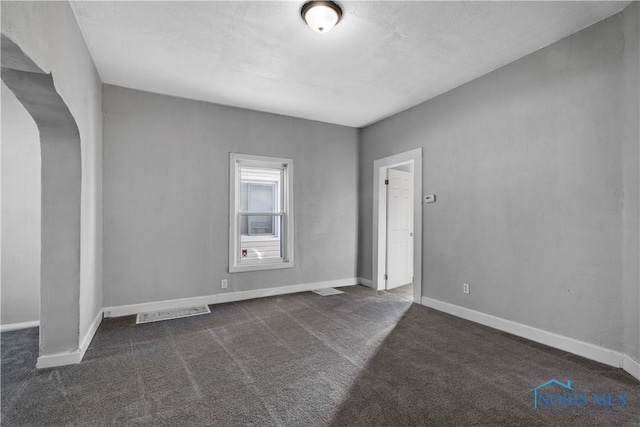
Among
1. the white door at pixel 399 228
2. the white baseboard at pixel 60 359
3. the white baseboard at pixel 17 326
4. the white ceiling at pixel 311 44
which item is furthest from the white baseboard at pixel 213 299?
the white ceiling at pixel 311 44

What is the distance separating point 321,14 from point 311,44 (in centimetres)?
55

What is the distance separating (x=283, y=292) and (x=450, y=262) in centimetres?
243

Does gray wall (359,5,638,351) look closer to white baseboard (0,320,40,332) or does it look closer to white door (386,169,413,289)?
white door (386,169,413,289)

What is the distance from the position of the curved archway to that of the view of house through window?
7.78 feet

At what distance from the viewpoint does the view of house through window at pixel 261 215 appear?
475 cm

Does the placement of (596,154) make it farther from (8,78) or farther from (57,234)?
(57,234)

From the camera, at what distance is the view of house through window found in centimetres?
475

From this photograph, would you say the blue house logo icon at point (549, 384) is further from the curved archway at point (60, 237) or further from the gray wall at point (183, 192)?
the curved archway at point (60, 237)

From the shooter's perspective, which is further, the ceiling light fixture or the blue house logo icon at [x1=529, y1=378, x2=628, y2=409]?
the ceiling light fixture

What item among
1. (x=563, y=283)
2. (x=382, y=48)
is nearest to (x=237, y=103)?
(x=382, y=48)

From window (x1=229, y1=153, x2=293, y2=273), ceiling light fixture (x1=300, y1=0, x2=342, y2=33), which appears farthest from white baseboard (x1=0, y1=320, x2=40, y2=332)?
ceiling light fixture (x1=300, y1=0, x2=342, y2=33)

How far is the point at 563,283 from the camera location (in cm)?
270

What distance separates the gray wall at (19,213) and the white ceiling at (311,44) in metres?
1.01

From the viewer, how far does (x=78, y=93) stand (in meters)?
2.46
